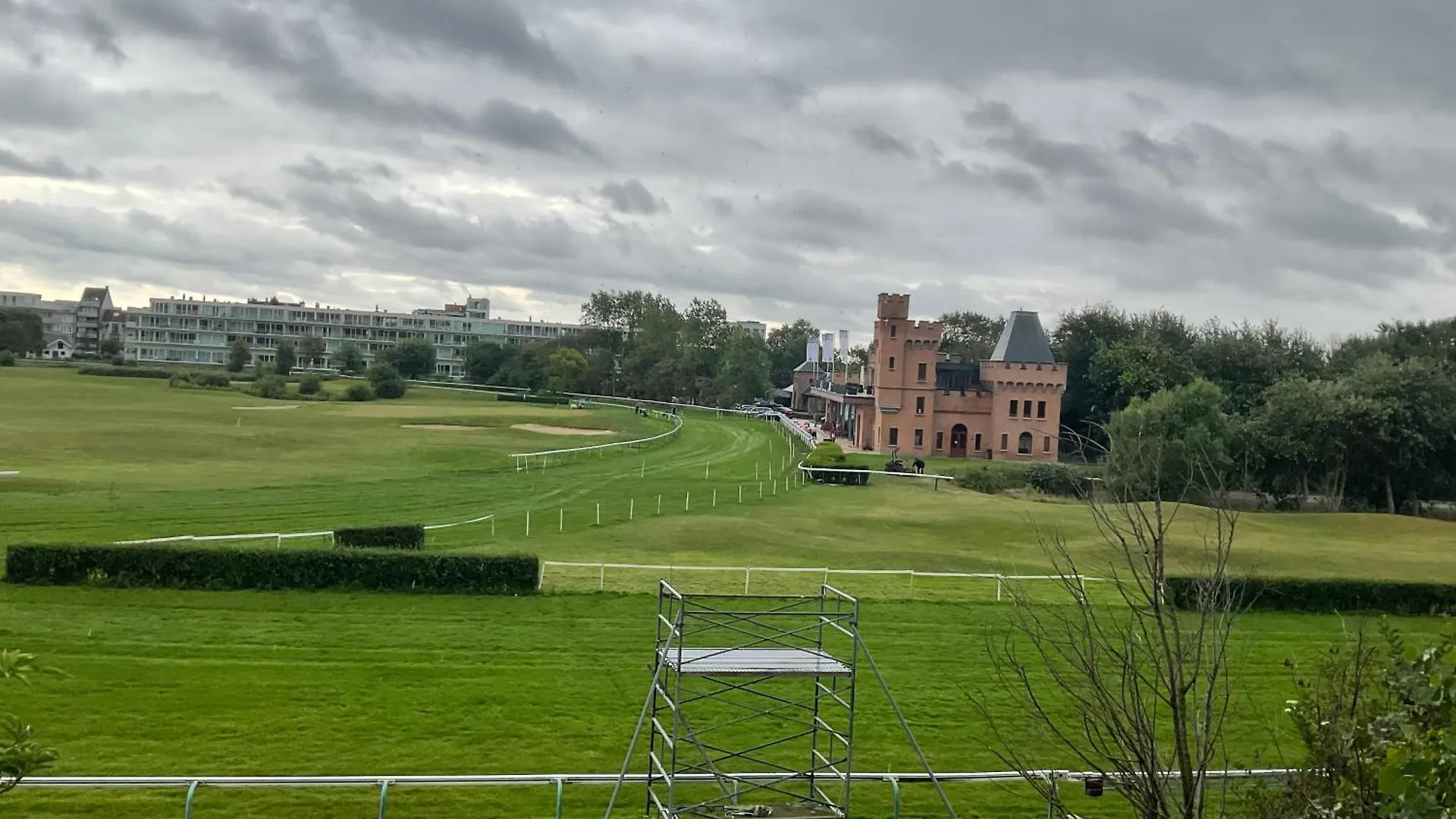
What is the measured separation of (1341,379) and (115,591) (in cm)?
6026

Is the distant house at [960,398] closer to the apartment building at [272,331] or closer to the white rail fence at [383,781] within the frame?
the white rail fence at [383,781]

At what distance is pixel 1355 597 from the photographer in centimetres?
2723

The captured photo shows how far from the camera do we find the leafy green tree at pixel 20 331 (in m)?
143

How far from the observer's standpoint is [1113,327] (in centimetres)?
8912

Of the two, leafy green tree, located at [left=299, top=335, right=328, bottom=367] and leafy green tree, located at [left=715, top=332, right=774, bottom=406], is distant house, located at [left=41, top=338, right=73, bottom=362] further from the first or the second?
leafy green tree, located at [left=715, top=332, right=774, bottom=406]

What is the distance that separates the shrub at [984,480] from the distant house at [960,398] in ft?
60.5

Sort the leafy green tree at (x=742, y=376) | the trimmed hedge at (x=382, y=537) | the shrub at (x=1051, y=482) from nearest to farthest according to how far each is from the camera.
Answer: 1. the trimmed hedge at (x=382, y=537)
2. the shrub at (x=1051, y=482)
3. the leafy green tree at (x=742, y=376)

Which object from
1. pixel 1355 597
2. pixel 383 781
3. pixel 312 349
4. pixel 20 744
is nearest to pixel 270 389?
pixel 312 349

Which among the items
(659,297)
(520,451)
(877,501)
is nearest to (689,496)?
(877,501)

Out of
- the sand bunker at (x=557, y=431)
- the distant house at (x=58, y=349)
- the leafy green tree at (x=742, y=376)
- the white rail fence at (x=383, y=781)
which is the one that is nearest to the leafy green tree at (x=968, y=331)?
the leafy green tree at (x=742, y=376)

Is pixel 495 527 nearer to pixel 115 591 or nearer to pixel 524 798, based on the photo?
pixel 115 591

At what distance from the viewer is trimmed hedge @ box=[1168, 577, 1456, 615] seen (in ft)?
88.8

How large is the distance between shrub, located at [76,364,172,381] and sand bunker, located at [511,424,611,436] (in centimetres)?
5410

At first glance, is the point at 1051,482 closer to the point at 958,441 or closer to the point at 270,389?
the point at 958,441
